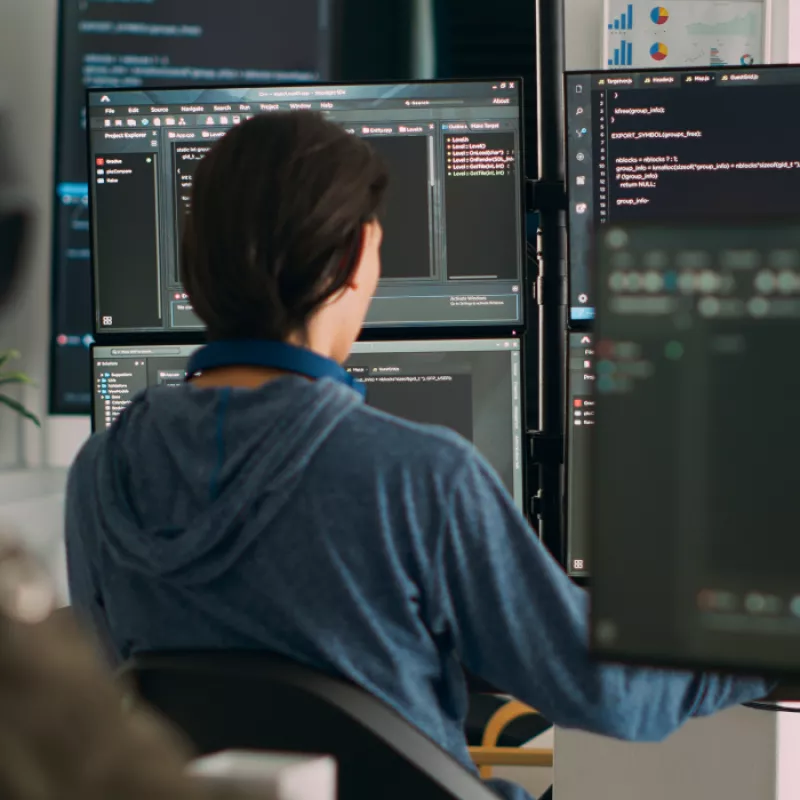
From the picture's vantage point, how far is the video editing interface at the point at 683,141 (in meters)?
1.57

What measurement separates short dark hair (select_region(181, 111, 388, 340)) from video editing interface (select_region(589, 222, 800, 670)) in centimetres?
48

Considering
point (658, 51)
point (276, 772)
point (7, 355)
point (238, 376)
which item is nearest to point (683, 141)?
point (658, 51)

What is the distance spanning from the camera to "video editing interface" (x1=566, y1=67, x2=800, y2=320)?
157cm

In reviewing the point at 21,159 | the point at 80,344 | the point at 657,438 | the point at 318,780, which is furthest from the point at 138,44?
the point at 318,780

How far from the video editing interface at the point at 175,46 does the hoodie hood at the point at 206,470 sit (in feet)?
7.69

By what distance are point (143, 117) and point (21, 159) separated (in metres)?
1.78

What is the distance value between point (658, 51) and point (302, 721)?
169 cm

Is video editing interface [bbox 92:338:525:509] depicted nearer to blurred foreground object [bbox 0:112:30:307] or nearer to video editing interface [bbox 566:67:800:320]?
video editing interface [bbox 566:67:800:320]

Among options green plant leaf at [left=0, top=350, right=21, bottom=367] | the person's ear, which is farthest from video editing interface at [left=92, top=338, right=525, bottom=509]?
green plant leaf at [left=0, top=350, right=21, bottom=367]

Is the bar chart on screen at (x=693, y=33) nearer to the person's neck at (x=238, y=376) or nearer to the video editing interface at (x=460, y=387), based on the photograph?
the video editing interface at (x=460, y=387)

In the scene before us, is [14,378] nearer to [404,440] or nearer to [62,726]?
[404,440]

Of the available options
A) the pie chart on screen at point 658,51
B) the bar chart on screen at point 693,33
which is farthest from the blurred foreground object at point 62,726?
the pie chart on screen at point 658,51

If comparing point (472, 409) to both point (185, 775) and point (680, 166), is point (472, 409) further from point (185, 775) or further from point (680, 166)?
point (185, 775)

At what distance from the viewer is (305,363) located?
3.19ft
